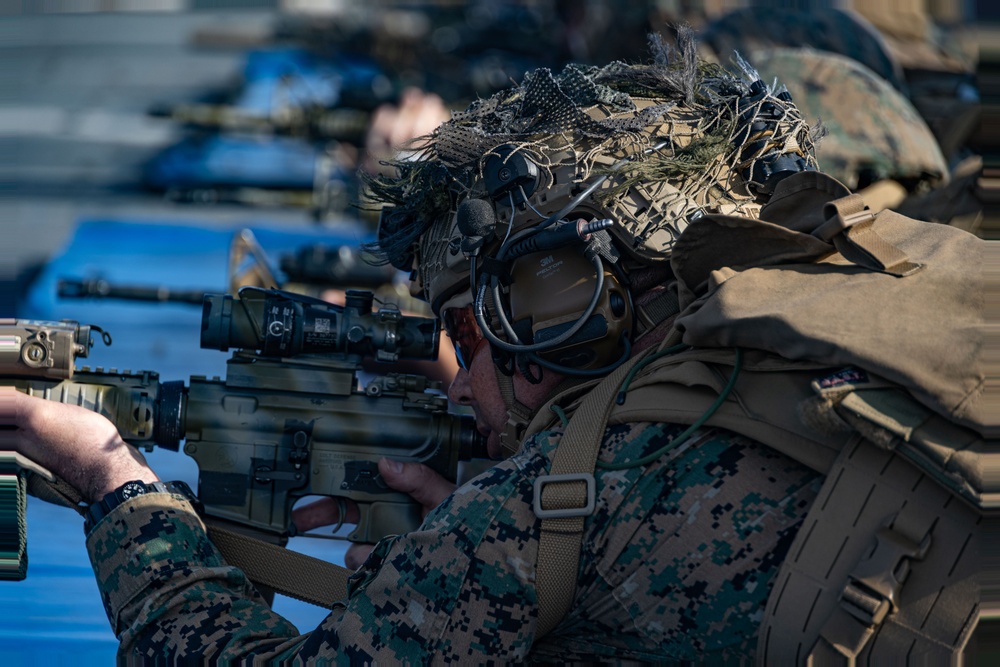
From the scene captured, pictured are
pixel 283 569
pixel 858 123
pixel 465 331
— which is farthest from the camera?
pixel 858 123

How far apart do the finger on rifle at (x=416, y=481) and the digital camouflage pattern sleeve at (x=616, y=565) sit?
82cm

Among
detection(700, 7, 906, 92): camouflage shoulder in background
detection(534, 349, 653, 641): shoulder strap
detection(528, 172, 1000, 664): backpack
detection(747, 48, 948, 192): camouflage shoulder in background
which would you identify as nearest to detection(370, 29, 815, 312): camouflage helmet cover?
detection(528, 172, 1000, 664): backpack

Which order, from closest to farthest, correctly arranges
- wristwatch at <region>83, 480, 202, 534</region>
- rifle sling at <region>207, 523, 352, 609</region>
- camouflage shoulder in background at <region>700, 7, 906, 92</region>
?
wristwatch at <region>83, 480, 202, 534</region>, rifle sling at <region>207, 523, 352, 609</region>, camouflage shoulder in background at <region>700, 7, 906, 92</region>

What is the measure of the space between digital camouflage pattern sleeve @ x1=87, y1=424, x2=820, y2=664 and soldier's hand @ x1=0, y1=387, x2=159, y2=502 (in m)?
0.71

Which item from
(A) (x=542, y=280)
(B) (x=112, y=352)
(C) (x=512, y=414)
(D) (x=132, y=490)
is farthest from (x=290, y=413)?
(B) (x=112, y=352)

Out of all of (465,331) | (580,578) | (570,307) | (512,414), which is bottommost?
(580,578)

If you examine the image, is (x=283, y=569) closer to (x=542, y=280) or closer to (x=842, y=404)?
(x=542, y=280)

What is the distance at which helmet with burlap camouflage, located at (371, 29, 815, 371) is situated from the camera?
2350mm

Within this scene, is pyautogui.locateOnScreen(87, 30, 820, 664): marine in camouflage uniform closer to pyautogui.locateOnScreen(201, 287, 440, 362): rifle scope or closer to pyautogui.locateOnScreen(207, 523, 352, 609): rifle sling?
pyautogui.locateOnScreen(207, 523, 352, 609): rifle sling

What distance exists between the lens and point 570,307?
93.4 inches

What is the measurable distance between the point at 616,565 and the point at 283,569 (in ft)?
3.92

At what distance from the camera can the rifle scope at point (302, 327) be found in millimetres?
2990

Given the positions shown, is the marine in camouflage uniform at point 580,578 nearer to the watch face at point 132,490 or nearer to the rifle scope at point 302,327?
the watch face at point 132,490

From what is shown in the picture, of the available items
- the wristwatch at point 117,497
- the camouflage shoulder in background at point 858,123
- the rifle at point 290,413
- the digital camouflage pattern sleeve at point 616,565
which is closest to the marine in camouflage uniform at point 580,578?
the digital camouflage pattern sleeve at point 616,565
